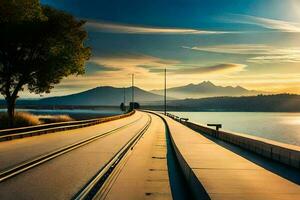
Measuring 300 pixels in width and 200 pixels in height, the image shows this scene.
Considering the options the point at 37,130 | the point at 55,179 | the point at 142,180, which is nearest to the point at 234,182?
the point at 142,180

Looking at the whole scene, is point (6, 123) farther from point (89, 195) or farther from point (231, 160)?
point (89, 195)

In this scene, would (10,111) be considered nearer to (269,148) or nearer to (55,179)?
(269,148)

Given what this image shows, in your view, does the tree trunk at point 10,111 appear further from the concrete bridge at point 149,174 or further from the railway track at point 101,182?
the railway track at point 101,182

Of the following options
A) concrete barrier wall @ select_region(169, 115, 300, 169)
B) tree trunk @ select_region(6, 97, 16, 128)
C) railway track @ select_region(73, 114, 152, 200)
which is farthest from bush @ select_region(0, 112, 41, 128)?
railway track @ select_region(73, 114, 152, 200)

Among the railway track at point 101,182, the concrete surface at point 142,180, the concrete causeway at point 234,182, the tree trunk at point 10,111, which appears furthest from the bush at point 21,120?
the concrete causeway at point 234,182

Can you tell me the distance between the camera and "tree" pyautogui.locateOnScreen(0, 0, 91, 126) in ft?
151

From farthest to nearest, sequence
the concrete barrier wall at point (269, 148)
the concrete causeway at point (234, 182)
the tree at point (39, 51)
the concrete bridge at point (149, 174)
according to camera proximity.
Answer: the tree at point (39, 51) → the concrete barrier wall at point (269, 148) → the concrete bridge at point (149, 174) → the concrete causeway at point (234, 182)

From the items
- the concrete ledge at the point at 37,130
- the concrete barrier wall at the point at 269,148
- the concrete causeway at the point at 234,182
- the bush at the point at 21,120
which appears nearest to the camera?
the concrete causeway at the point at 234,182

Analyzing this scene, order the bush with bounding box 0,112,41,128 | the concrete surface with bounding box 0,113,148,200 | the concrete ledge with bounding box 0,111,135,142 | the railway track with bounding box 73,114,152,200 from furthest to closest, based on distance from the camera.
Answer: the bush with bounding box 0,112,41,128
the concrete ledge with bounding box 0,111,135,142
the concrete surface with bounding box 0,113,148,200
the railway track with bounding box 73,114,152,200

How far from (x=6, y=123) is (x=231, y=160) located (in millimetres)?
36521

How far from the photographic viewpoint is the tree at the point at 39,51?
151ft

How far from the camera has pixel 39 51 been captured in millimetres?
48062

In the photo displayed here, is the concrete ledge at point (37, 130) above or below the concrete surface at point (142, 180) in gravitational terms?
above

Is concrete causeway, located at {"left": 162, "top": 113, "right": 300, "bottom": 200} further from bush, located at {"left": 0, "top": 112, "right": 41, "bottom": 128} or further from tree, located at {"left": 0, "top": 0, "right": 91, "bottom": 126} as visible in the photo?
bush, located at {"left": 0, "top": 112, "right": 41, "bottom": 128}
